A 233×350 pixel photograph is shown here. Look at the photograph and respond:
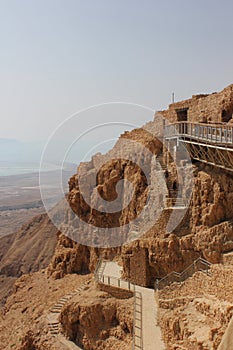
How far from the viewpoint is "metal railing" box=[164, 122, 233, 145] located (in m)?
14.6

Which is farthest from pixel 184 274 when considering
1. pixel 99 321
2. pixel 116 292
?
pixel 99 321

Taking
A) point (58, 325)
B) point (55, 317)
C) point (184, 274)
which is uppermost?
point (184, 274)

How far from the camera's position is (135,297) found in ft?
56.0

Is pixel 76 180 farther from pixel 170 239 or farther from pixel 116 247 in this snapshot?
pixel 170 239

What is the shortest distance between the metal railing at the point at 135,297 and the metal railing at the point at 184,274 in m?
1.21

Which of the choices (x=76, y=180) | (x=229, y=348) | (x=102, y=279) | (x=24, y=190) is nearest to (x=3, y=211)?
(x=24, y=190)

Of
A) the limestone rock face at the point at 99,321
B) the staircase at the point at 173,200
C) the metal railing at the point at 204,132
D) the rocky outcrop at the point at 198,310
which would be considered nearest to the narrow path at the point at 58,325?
the limestone rock face at the point at 99,321

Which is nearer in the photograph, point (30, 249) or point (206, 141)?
point (206, 141)

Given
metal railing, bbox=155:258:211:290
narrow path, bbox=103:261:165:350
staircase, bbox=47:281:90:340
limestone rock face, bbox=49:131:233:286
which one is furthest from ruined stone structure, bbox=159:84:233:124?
staircase, bbox=47:281:90:340

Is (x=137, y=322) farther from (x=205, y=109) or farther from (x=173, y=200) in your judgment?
(x=205, y=109)

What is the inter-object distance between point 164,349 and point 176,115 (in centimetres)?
1419

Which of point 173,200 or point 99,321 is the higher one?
point 173,200

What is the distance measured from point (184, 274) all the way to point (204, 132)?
6542 millimetres

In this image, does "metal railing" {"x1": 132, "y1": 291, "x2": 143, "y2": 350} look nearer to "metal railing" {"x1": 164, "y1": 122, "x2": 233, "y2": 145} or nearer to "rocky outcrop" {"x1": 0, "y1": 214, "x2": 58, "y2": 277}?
"metal railing" {"x1": 164, "y1": 122, "x2": 233, "y2": 145}
